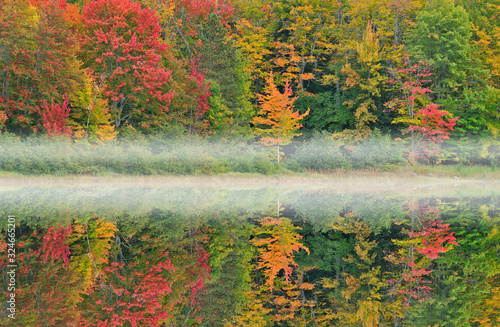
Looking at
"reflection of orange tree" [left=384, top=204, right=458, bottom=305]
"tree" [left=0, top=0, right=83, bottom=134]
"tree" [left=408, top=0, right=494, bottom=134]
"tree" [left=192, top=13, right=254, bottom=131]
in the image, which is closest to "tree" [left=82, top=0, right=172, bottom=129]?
"tree" [left=0, top=0, right=83, bottom=134]

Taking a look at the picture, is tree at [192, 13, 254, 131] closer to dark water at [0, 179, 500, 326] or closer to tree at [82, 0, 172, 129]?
tree at [82, 0, 172, 129]

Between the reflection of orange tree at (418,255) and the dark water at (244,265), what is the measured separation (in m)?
0.03

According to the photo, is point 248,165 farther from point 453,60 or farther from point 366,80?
point 453,60

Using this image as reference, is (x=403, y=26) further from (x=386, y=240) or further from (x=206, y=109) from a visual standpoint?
(x=386, y=240)

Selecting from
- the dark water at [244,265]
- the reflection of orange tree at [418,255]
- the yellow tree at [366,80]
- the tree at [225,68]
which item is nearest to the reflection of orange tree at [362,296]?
the dark water at [244,265]

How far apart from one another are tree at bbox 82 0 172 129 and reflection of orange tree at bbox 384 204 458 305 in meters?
25.0

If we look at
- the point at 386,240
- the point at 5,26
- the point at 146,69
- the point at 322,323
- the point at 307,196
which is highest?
the point at 5,26

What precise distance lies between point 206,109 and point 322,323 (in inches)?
1347

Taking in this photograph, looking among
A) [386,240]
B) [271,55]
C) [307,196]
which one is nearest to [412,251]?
[386,240]

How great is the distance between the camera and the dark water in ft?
23.9


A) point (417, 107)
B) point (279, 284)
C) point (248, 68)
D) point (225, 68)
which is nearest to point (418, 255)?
point (279, 284)

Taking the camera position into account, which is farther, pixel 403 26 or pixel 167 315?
pixel 403 26

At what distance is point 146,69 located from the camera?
36.6 metres

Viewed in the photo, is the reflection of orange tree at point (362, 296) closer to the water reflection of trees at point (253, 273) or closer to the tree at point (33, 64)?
the water reflection of trees at point (253, 273)
